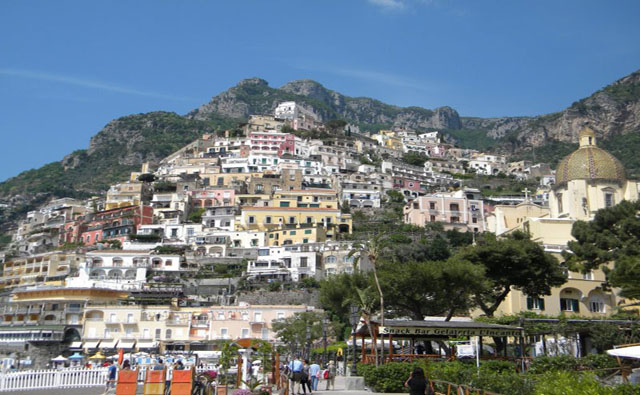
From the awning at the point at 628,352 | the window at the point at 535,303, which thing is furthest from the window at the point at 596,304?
the awning at the point at 628,352

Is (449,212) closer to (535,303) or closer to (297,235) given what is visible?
(297,235)

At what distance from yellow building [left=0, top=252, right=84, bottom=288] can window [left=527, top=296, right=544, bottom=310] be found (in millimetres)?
47812

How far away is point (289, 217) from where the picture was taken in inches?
3250

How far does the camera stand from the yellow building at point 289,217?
→ 81.2 meters

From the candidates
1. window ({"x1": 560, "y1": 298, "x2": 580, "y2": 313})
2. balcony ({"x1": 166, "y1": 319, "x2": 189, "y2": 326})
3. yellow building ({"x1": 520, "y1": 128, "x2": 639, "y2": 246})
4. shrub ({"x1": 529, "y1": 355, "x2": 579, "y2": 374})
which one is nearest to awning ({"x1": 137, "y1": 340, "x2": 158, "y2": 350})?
balcony ({"x1": 166, "y1": 319, "x2": 189, "y2": 326})

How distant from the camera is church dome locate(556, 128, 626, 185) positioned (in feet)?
187

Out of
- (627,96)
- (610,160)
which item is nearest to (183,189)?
(610,160)

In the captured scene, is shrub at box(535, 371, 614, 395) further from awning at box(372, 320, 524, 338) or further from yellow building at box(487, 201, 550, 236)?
yellow building at box(487, 201, 550, 236)

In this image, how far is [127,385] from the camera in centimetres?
1592

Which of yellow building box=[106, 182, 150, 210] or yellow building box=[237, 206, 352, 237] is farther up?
yellow building box=[106, 182, 150, 210]

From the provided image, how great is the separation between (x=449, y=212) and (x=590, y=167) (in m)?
31.1

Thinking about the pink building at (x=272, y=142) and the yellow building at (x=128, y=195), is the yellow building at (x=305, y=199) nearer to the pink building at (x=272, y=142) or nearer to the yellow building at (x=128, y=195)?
the yellow building at (x=128, y=195)

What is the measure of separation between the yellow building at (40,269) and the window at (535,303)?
4781 centimetres

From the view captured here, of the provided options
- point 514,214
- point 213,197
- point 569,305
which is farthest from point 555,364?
point 213,197
